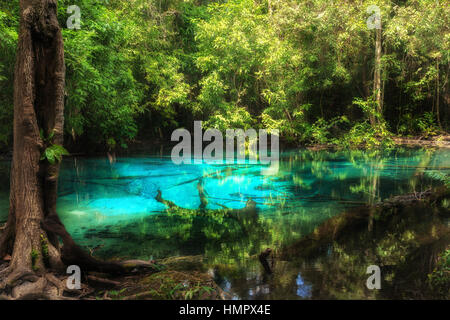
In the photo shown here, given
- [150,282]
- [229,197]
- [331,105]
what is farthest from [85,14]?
[331,105]

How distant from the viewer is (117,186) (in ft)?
31.7

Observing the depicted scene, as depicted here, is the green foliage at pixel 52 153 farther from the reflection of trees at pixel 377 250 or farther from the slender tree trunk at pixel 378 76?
the slender tree trunk at pixel 378 76

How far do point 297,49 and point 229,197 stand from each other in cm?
1165

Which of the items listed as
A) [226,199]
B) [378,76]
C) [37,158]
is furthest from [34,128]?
[378,76]

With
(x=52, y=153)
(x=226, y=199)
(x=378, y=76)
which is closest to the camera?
(x=52, y=153)

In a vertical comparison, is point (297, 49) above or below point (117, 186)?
above

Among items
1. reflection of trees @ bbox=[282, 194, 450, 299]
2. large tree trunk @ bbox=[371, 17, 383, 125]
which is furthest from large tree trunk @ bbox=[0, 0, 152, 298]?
large tree trunk @ bbox=[371, 17, 383, 125]

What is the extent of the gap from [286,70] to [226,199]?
11734 millimetres

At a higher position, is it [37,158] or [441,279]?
[37,158]

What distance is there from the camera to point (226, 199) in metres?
8.12

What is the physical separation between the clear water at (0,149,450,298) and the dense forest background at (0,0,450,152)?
3.70 m

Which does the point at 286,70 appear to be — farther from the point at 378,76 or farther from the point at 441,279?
the point at 441,279

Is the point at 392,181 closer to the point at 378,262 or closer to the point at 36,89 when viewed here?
the point at 378,262

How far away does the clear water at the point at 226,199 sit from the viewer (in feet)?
16.4
